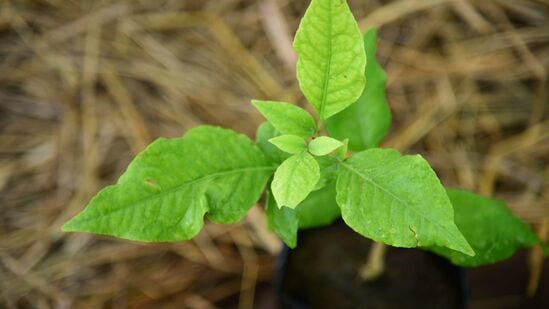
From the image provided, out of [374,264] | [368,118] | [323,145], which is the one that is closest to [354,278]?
[374,264]

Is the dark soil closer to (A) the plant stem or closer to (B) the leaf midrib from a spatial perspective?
(A) the plant stem

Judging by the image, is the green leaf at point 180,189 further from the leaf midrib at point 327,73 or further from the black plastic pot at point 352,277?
the black plastic pot at point 352,277

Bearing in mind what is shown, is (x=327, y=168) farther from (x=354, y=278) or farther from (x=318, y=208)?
(x=354, y=278)

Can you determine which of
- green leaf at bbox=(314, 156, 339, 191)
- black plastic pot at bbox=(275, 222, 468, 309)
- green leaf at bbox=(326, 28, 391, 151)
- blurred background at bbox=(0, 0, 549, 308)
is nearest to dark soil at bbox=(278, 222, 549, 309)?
black plastic pot at bbox=(275, 222, 468, 309)

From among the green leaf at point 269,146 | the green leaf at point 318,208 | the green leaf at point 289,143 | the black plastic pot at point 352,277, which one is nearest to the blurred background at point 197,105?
the black plastic pot at point 352,277

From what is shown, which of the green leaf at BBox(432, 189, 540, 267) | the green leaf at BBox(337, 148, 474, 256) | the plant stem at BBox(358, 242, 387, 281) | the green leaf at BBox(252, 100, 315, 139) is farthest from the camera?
the plant stem at BBox(358, 242, 387, 281)

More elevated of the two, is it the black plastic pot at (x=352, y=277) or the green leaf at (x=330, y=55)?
the green leaf at (x=330, y=55)

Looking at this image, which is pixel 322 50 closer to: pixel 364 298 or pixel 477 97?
pixel 364 298

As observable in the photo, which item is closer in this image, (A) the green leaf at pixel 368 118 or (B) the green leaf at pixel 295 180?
(B) the green leaf at pixel 295 180
